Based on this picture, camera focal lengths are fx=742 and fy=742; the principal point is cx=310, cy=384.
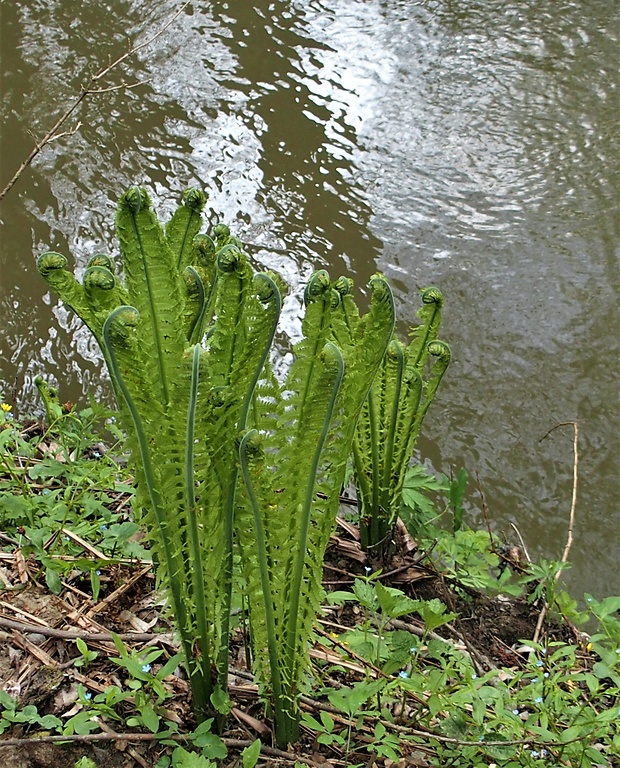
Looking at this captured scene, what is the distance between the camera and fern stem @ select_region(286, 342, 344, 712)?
46.2 inches

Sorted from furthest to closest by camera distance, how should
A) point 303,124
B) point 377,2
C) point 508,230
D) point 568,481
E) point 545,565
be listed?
point 377,2 < point 303,124 < point 508,230 < point 568,481 < point 545,565

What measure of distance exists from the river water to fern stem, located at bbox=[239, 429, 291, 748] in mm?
1521

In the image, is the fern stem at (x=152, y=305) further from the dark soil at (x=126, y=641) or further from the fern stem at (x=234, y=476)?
the dark soil at (x=126, y=641)

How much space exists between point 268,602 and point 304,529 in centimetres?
14

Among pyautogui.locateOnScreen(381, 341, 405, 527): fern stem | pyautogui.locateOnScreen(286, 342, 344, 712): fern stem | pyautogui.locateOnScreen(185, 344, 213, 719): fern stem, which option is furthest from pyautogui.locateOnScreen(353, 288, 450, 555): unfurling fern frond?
pyautogui.locateOnScreen(185, 344, 213, 719): fern stem

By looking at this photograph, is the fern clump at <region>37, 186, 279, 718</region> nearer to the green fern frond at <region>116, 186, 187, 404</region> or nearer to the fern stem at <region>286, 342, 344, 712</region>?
the green fern frond at <region>116, 186, 187, 404</region>

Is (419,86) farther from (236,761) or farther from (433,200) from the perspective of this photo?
(236,761)

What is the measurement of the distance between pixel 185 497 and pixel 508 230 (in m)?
2.89

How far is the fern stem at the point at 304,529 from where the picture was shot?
3.85ft

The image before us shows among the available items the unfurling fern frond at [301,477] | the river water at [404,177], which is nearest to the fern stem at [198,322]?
the unfurling fern frond at [301,477]

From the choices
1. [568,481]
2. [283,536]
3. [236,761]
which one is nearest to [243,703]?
[236,761]

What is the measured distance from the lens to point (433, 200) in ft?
12.6

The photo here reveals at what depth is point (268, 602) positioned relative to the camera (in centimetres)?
127

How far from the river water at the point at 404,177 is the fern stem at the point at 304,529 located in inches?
62.2
